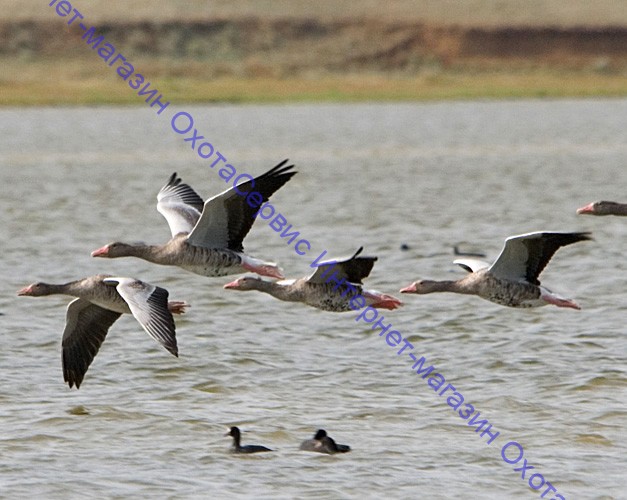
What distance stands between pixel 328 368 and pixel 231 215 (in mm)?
2075

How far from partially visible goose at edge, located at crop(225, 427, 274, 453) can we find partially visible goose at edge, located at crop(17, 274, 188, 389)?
967 mm

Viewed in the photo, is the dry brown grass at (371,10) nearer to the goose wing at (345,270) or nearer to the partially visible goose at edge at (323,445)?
the goose wing at (345,270)

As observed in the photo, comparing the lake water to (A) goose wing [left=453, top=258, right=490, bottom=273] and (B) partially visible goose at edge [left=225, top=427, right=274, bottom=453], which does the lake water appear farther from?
(A) goose wing [left=453, top=258, right=490, bottom=273]

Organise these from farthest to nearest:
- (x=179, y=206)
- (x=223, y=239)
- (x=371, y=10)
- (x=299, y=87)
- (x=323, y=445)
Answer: (x=371, y=10)
(x=299, y=87)
(x=179, y=206)
(x=223, y=239)
(x=323, y=445)

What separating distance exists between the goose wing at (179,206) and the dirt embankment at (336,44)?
7555 cm

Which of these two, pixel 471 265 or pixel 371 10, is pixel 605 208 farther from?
pixel 371 10

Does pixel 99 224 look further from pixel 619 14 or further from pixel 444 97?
pixel 619 14

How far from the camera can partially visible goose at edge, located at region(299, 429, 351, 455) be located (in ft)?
38.3

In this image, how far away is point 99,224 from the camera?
90.2ft

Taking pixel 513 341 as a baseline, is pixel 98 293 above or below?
above

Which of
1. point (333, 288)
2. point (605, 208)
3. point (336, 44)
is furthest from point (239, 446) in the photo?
point (336, 44)

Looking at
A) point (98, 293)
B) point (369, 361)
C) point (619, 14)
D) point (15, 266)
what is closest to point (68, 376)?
point (98, 293)

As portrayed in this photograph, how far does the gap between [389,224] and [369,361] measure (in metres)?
11.7

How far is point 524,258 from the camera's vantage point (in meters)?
13.8
